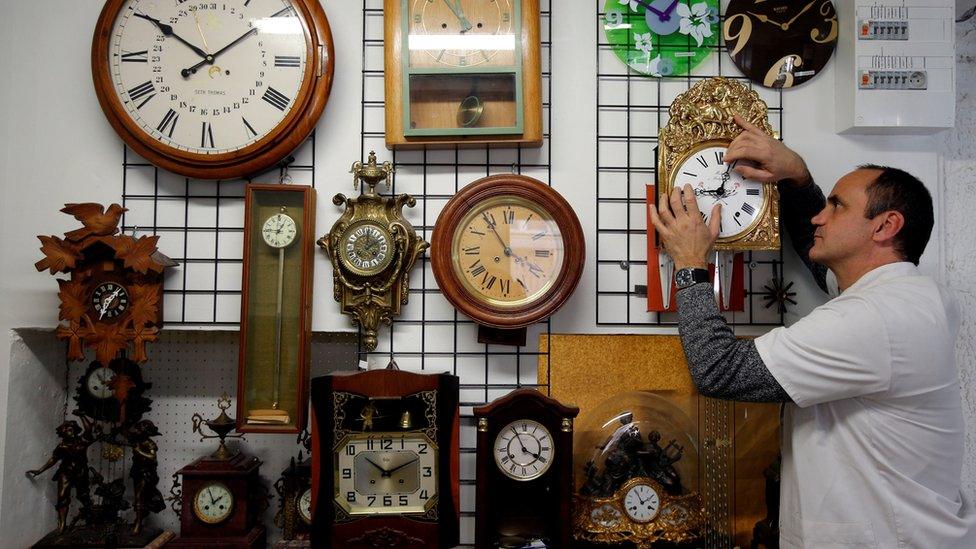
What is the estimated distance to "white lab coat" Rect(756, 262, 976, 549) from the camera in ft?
4.45

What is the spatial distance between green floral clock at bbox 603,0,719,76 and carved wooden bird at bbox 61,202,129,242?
152cm

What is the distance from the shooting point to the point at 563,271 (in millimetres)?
1735

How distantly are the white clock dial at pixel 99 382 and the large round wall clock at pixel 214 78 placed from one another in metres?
0.65

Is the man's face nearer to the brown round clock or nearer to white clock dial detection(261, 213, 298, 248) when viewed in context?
the brown round clock

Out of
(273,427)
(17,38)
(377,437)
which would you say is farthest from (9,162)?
(377,437)

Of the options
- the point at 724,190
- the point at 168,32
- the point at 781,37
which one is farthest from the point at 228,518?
the point at 781,37

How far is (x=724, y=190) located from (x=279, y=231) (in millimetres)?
1237

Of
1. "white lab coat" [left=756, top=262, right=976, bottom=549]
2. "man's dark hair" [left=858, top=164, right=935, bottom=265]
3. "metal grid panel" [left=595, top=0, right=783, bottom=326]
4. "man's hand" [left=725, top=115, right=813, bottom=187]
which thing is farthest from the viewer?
"metal grid panel" [left=595, top=0, right=783, bottom=326]

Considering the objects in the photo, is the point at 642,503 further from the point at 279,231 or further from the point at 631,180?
the point at 279,231

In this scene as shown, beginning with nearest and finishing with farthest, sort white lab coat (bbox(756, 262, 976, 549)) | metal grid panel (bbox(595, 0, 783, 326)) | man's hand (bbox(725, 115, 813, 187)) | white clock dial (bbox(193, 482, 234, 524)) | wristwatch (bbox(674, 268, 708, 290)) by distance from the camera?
white lab coat (bbox(756, 262, 976, 549))
wristwatch (bbox(674, 268, 708, 290))
man's hand (bbox(725, 115, 813, 187))
white clock dial (bbox(193, 482, 234, 524))
metal grid panel (bbox(595, 0, 783, 326))

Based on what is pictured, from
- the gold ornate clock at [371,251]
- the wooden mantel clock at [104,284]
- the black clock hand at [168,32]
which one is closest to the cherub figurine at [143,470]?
the wooden mantel clock at [104,284]

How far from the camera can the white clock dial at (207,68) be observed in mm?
1815

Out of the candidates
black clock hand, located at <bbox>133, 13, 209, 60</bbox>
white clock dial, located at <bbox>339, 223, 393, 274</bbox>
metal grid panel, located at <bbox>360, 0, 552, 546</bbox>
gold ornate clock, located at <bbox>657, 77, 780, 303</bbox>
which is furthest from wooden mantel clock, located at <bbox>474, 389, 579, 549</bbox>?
black clock hand, located at <bbox>133, 13, 209, 60</bbox>

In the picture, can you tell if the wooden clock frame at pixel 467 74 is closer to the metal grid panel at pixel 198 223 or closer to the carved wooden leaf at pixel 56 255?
the metal grid panel at pixel 198 223
